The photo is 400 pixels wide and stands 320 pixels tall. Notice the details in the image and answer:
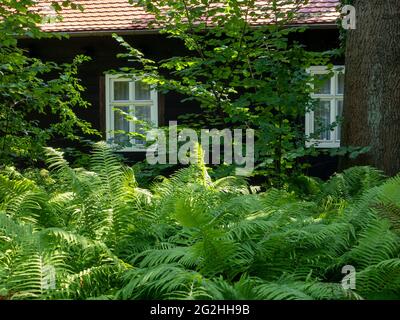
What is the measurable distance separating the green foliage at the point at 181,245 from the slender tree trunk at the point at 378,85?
239 centimetres

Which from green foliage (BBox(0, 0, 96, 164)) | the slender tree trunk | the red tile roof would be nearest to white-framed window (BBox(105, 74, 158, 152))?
the red tile roof

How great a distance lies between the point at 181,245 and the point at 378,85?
3.90 metres

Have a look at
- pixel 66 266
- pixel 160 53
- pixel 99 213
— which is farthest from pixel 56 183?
pixel 160 53

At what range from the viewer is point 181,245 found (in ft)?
14.3

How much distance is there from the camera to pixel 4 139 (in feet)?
25.9

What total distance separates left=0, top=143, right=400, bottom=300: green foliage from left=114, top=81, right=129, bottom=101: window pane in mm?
9021

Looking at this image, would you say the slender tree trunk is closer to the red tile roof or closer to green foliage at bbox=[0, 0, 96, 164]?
green foliage at bbox=[0, 0, 96, 164]

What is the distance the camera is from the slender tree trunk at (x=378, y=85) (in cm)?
729

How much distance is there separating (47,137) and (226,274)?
488cm

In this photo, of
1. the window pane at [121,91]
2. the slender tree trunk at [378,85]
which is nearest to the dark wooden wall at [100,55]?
the window pane at [121,91]

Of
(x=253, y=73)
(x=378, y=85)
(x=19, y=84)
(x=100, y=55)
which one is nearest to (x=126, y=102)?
(x=100, y=55)

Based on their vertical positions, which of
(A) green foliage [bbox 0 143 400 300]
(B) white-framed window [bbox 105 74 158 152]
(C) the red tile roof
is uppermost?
(C) the red tile roof

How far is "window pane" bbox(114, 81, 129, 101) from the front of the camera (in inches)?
555
